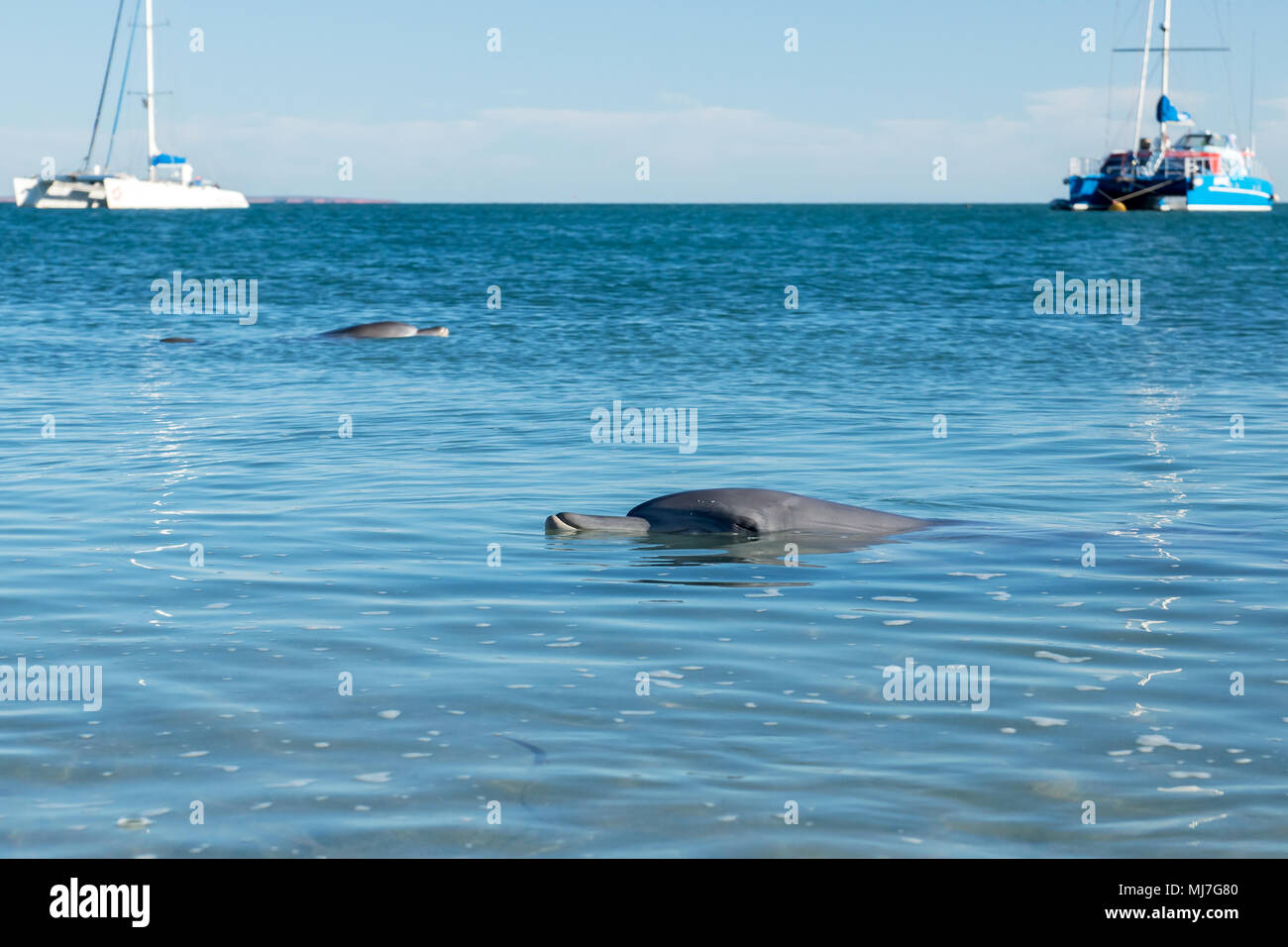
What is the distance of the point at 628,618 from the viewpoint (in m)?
7.66

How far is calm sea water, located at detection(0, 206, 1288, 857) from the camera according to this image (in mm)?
5090
